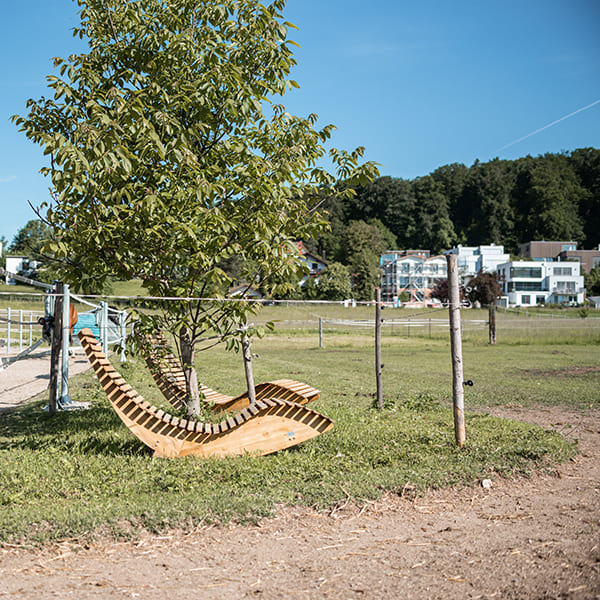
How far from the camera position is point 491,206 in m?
138

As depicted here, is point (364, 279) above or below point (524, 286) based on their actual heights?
above

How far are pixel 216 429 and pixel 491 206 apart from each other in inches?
5630

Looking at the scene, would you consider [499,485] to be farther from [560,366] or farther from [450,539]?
[560,366]

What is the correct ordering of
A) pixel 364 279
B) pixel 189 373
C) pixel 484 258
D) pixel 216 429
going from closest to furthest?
pixel 216 429
pixel 189 373
pixel 364 279
pixel 484 258

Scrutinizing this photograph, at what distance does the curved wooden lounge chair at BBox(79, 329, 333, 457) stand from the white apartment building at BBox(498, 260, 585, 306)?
9830 cm

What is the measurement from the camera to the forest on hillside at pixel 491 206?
130 m

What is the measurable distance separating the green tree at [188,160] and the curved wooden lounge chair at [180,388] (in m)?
0.58

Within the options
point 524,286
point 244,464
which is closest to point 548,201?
point 524,286

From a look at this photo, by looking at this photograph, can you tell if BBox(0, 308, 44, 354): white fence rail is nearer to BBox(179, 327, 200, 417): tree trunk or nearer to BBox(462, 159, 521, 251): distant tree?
BBox(179, 327, 200, 417): tree trunk

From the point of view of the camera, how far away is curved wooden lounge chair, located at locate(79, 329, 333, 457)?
18.9 feet

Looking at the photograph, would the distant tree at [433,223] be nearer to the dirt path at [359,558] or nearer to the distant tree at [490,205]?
the distant tree at [490,205]

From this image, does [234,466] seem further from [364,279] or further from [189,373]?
[364,279]

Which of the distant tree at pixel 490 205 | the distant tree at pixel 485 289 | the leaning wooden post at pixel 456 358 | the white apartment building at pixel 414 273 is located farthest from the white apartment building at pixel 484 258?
the leaning wooden post at pixel 456 358

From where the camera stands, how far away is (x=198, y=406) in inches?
269
